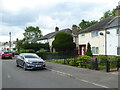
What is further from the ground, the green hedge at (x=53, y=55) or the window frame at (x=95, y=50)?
the window frame at (x=95, y=50)

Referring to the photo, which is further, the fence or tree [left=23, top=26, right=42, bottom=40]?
tree [left=23, top=26, right=42, bottom=40]

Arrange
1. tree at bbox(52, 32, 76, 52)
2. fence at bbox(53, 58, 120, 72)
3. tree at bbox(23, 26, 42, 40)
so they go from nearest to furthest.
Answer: fence at bbox(53, 58, 120, 72) < tree at bbox(52, 32, 76, 52) < tree at bbox(23, 26, 42, 40)

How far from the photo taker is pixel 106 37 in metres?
27.4

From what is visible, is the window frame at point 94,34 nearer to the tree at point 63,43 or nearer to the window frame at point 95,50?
the window frame at point 95,50

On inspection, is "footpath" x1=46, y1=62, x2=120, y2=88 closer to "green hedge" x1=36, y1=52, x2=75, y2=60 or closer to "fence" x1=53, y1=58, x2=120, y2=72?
"fence" x1=53, y1=58, x2=120, y2=72

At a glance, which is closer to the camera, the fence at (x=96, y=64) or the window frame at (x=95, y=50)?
the fence at (x=96, y=64)

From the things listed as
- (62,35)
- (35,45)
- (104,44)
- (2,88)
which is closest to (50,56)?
(62,35)

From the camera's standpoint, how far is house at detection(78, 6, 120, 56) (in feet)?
83.5

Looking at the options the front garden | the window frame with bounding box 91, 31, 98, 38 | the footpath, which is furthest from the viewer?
the window frame with bounding box 91, 31, 98, 38

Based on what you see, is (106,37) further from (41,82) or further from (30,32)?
(30,32)

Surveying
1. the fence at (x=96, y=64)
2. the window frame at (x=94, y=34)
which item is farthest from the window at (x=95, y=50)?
the fence at (x=96, y=64)

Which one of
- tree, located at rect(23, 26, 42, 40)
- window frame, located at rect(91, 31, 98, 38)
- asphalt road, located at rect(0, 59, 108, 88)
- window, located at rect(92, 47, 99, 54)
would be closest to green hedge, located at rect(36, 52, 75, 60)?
window, located at rect(92, 47, 99, 54)

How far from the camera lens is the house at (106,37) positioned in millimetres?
25438

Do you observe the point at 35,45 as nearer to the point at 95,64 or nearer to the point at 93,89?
the point at 95,64
